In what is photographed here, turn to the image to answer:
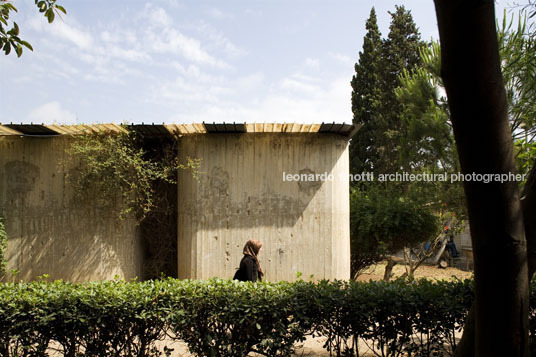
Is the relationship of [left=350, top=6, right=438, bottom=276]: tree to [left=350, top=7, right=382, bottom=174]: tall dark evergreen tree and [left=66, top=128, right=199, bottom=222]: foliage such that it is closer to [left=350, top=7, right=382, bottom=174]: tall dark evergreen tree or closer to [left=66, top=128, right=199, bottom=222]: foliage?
[left=350, top=7, right=382, bottom=174]: tall dark evergreen tree

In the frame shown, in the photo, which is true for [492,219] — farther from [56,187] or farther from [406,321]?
[56,187]

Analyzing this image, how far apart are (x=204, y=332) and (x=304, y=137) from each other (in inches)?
194

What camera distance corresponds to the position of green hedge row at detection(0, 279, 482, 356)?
3.45m

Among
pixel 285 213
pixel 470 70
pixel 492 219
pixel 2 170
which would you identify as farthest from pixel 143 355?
pixel 2 170

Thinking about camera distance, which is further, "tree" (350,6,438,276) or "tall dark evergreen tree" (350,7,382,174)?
"tall dark evergreen tree" (350,7,382,174)

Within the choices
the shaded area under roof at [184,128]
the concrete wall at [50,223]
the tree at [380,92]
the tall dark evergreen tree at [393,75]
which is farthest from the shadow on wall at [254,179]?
the tall dark evergreen tree at [393,75]

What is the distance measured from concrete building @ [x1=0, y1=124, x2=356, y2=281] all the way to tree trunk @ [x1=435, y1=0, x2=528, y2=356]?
5427 mm

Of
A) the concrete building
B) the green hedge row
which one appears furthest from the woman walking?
the concrete building

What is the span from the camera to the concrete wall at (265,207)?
23.8 ft

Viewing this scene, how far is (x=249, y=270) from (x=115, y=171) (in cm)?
404

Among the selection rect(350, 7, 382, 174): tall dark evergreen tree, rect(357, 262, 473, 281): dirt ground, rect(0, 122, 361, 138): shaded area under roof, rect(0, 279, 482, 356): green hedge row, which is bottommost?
rect(357, 262, 473, 281): dirt ground

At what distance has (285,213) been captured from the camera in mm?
7371

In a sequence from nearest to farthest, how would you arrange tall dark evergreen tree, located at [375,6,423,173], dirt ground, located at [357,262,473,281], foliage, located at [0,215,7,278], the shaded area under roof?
the shaded area under roof, foliage, located at [0,215,7,278], dirt ground, located at [357,262,473,281], tall dark evergreen tree, located at [375,6,423,173]

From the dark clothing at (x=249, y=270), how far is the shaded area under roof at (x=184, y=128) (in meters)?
3.10
